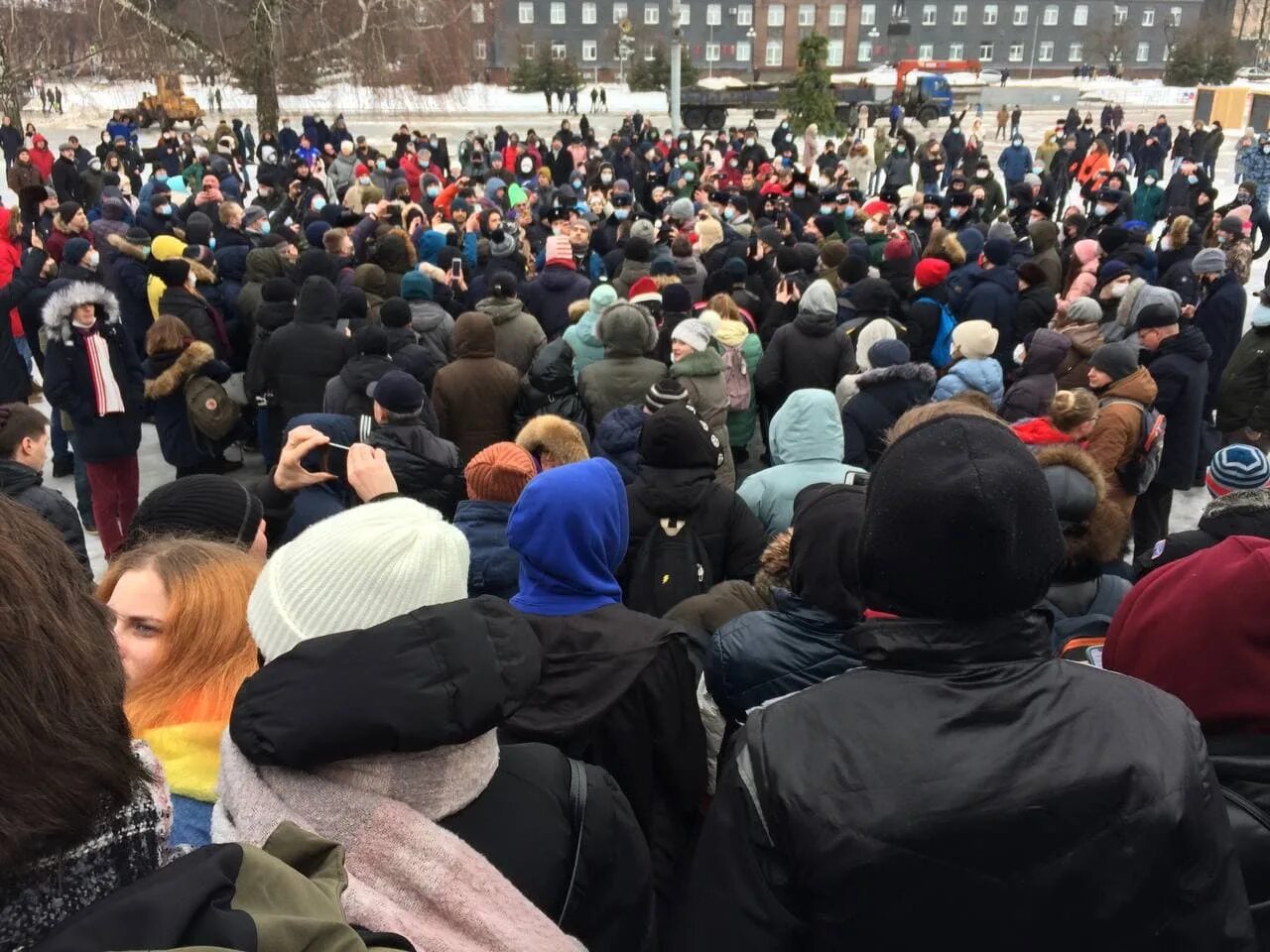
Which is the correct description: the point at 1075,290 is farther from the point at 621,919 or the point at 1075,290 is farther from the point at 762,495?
the point at 621,919

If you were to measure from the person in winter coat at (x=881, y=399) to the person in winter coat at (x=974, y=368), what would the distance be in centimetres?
14

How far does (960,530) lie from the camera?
1459 millimetres

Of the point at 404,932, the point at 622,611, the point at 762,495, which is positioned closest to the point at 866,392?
the point at 762,495

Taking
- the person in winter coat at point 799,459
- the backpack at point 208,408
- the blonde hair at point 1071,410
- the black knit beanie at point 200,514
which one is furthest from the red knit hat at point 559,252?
the black knit beanie at point 200,514

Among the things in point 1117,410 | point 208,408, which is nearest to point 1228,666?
point 1117,410

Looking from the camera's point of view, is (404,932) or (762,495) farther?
(762,495)

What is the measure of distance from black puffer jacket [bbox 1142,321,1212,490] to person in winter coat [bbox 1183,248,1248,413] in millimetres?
1812

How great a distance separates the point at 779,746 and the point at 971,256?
8373 mm

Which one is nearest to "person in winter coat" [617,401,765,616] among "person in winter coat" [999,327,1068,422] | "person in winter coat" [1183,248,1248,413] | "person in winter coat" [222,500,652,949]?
"person in winter coat" [222,500,652,949]

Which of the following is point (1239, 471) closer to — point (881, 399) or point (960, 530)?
point (881, 399)

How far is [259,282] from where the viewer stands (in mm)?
7699

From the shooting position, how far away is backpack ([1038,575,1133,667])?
243 centimetres

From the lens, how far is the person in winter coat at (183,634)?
1.76m

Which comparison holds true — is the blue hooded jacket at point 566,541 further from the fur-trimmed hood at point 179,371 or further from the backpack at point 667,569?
the fur-trimmed hood at point 179,371
